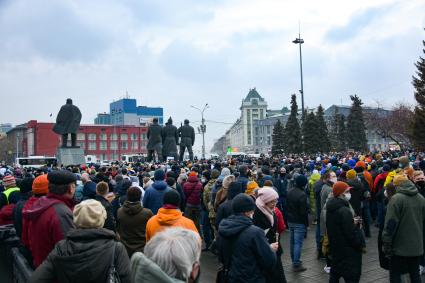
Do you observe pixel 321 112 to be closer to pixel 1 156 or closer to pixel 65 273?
pixel 65 273

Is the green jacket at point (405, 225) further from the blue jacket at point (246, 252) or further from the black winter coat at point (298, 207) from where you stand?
the blue jacket at point (246, 252)

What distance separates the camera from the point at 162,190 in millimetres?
7637

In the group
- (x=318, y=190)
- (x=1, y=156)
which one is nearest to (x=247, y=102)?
(x=1, y=156)

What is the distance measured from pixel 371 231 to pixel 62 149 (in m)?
15.6

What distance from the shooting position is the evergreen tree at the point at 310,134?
50031 mm

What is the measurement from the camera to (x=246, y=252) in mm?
3975

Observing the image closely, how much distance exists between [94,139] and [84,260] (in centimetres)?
10052

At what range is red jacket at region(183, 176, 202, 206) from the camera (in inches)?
376

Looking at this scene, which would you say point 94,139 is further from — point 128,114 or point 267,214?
point 267,214

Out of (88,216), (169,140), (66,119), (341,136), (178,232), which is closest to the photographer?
(178,232)

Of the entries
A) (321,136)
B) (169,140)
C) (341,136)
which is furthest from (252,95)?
(169,140)

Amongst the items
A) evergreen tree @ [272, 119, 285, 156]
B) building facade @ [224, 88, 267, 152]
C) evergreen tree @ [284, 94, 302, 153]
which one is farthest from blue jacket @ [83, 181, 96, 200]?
building facade @ [224, 88, 267, 152]

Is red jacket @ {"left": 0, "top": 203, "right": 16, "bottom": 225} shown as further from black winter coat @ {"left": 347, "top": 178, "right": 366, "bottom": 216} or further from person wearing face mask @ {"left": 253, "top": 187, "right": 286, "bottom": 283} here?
black winter coat @ {"left": 347, "top": 178, "right": 366, "bottom": 216}

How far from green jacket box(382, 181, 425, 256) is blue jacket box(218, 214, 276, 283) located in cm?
237
